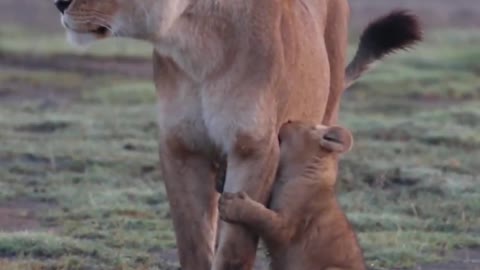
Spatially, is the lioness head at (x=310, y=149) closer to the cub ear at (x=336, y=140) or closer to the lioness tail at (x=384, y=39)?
the cub ear at (x=336, y=140)

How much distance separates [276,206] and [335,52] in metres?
1.63

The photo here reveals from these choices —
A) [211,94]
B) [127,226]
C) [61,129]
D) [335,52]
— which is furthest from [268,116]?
[61,129]

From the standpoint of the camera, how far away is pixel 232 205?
5.38m

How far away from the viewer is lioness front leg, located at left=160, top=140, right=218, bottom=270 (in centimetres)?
559

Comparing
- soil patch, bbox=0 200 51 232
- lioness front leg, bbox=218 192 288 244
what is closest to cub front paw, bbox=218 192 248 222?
lioness front leg, bbox=218 192 288 244

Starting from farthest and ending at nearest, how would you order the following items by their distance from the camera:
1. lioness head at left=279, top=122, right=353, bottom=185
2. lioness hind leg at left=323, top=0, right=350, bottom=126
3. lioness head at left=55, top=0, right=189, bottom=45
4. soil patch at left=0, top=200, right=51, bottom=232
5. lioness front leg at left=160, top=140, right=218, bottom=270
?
1. soil patch at left=0, top=200, right=51, bottom=232
2. lioness hind leg at left=323, top=0, right=350, bottom=126
3. lioness head at left=279, top=122, right=353, bottom=185
4. lioness front leg at left=160, top=140, right=218, bottom=270
5. lioness head at left=55, top=0, right=189, bottom=45

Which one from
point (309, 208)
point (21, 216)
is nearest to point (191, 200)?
point (309, 208)

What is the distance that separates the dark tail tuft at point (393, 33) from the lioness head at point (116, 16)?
8.37ft

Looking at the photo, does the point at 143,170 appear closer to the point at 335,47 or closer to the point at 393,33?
the point at 393,33

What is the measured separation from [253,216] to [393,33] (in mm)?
2427

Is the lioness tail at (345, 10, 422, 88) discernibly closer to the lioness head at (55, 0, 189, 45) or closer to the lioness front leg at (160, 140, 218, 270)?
the lioness front leg at (160, 140, 218, 270)

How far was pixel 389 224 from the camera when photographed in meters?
8.25

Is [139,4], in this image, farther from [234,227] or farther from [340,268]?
[340,268]

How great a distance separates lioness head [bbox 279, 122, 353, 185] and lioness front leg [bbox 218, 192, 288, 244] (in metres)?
0.23
